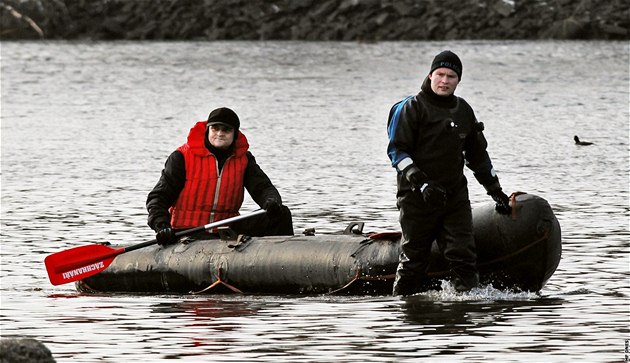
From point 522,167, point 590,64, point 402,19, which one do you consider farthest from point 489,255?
point 402,19

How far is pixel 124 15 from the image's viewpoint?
263ft

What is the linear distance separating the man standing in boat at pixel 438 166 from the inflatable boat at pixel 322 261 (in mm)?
262

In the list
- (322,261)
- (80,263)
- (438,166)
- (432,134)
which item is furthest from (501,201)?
(80,263)

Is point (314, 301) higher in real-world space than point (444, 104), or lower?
lower

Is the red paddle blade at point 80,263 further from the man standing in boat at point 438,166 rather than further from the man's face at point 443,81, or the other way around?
the man's face at point 443,81

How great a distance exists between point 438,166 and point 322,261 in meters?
1.40

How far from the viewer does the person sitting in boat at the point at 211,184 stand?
43.0 ft

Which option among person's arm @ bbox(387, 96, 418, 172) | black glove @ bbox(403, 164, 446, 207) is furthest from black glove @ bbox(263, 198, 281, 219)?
black glove @ bbox(403, 164, 446, 207)

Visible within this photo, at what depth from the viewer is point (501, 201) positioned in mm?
12039

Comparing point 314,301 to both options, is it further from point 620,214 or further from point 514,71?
point 514,71

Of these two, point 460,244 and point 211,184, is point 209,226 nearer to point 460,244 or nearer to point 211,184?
point 211,184

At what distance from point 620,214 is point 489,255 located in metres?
6.22

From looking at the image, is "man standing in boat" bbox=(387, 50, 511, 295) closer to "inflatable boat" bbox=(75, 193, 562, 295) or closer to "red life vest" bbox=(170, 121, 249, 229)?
"inflatable boat" bbox=(75, 193, 562, 295)

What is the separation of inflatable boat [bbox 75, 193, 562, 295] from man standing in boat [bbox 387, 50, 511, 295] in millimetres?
262
